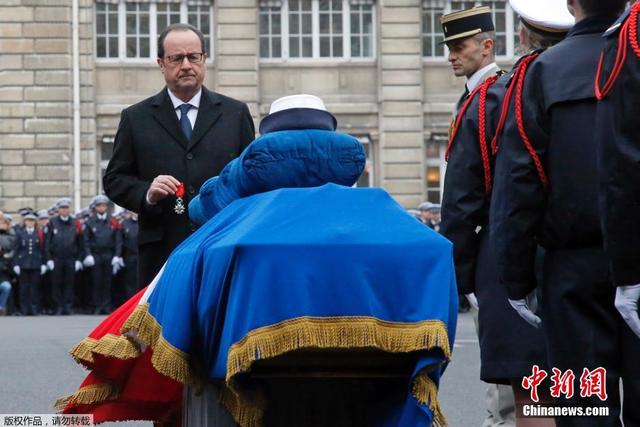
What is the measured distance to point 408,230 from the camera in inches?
225

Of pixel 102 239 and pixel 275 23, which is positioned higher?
pixel 275 23

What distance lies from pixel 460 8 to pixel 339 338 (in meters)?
32.1

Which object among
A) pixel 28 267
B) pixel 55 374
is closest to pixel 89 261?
pixel 28 267

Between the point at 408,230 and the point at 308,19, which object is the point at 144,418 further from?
the point at 308,19

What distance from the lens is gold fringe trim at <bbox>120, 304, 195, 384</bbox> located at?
19.1ft

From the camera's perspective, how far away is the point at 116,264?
29.5 metres

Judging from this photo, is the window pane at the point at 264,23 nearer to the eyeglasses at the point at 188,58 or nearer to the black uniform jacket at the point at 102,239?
the black uniform jacket at the point at 102,239

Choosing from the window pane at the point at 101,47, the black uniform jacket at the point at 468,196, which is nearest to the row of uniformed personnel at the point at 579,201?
the black uniform jacket at the point at 468,196

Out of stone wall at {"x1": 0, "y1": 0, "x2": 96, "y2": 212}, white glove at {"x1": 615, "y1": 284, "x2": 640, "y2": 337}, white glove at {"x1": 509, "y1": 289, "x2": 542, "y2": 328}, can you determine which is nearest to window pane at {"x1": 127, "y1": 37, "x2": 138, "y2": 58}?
stone wall at {"x1": 0, "y1": 0, "x2": 96, "y2": 212}

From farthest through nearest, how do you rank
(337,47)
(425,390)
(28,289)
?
1. (337,47)
2. (28,289)
3. (425,390)

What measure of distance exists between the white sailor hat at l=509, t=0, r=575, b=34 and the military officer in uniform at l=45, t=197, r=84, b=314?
22577 mm

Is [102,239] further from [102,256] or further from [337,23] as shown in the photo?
[337,23]

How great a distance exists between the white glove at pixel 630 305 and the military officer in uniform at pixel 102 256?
963 inches

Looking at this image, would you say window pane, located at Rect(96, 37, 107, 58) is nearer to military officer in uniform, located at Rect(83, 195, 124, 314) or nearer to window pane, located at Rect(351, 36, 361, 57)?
window pane, located at Rect(351, 36, 361, 57)
